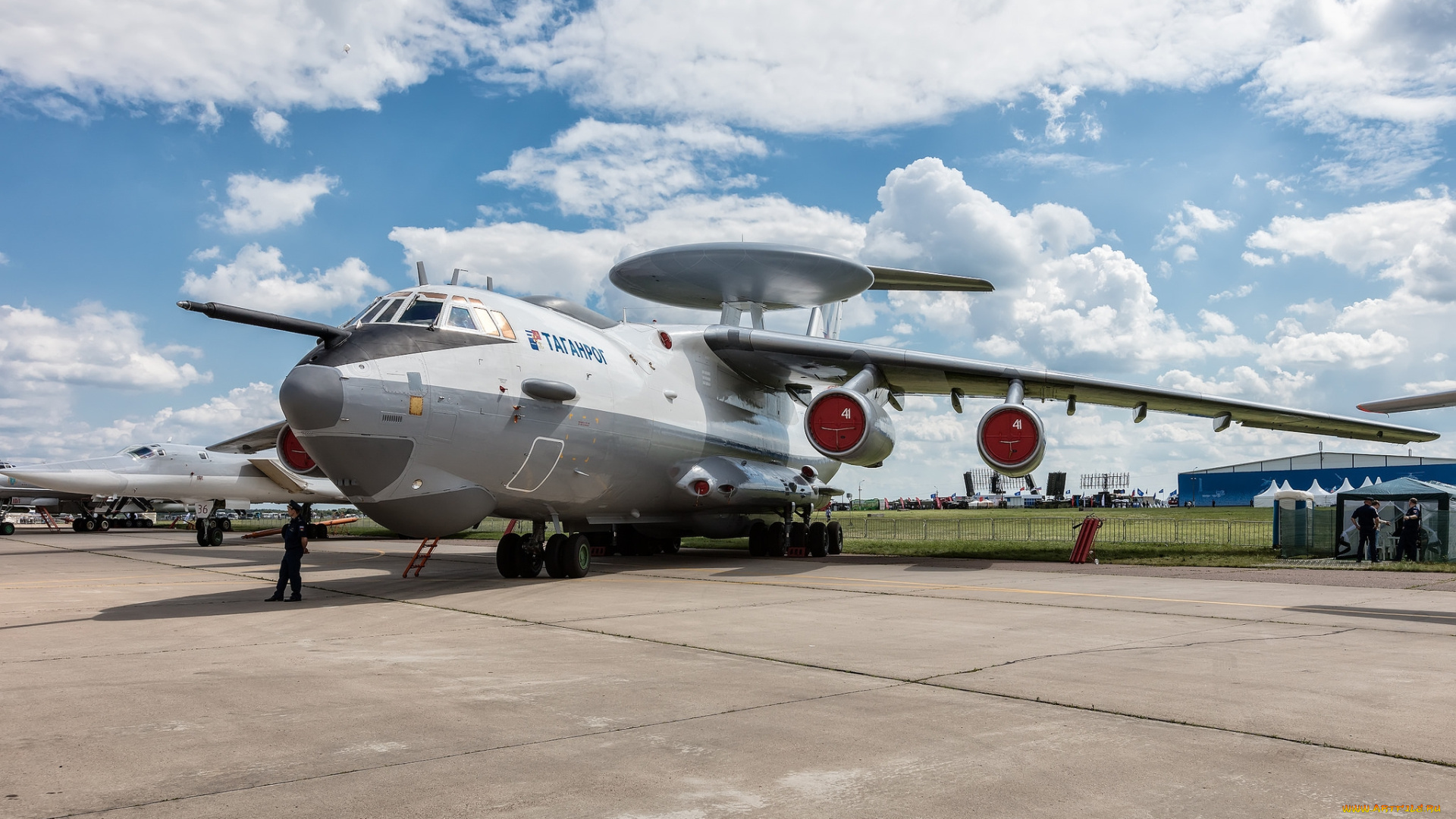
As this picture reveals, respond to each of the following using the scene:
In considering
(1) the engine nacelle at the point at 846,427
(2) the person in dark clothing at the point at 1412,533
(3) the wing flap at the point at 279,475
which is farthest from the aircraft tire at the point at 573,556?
(3) the wing flap at the point at 279,475

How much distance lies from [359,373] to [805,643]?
5.25 m

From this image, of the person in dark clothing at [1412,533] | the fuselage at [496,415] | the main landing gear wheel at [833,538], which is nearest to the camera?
the fuselage at [496,415]

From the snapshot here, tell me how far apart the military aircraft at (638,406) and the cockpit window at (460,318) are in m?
0.02

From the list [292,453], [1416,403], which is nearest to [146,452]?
[292,453]

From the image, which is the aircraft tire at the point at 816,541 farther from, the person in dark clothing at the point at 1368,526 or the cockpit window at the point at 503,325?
the cockpit window at the point at 503,325

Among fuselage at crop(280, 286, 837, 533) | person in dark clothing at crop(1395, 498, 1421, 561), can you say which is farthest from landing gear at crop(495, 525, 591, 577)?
person in dark clothing at crop(1395, 498, 1421, 561)

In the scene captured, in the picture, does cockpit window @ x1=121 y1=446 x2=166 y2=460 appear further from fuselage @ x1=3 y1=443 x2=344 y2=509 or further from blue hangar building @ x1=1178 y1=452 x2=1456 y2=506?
blue hangar building @ x1=1178 y1=452 x2=1456 y2=506

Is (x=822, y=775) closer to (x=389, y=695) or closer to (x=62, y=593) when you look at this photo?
(x=389, y=695)

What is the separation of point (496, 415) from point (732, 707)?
6592 millimetres

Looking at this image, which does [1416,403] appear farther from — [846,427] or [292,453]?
[292,453]

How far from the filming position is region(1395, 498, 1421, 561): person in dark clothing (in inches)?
643

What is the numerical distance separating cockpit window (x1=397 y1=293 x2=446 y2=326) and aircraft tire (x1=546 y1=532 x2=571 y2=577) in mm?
3623

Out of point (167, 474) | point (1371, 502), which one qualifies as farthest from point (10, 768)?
point (167, 474)

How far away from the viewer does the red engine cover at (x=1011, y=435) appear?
14.6 meters
